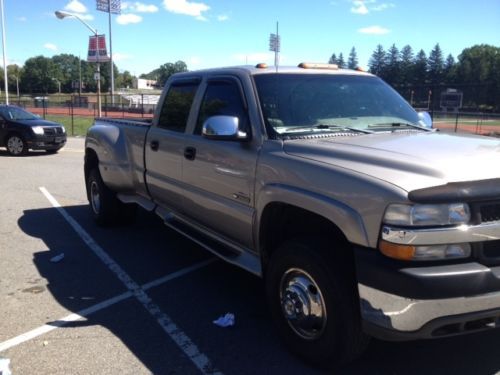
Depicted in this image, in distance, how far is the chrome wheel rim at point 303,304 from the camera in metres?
3.25

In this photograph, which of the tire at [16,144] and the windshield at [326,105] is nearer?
the windshield at [326,105]

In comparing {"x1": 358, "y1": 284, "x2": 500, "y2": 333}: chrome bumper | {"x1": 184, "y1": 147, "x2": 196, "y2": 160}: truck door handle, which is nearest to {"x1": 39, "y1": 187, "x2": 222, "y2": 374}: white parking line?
{"x1": 358, "y1": 284, "x2": 500, "y2": 333}: chrome bumper

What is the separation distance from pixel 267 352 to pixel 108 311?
1.50 meters

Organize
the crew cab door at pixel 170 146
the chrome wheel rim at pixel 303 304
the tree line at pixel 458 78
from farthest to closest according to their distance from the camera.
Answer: the tree line at pixel 458 78
the crew cab door at pixel 170 146
the chrome wheel rim at pixel 303 304

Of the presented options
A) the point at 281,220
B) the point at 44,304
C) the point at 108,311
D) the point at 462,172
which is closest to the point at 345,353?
the point at 281,220

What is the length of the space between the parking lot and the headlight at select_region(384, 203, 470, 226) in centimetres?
120

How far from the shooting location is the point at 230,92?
440cm

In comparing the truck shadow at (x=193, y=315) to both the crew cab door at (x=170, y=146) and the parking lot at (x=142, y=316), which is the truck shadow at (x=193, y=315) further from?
the crew cab door at (x=170, y=146)

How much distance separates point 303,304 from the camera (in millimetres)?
3326

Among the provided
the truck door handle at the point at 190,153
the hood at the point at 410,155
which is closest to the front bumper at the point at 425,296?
the hood at the point at 410,155

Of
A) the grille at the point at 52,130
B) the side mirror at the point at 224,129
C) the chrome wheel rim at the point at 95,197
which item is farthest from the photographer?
the grille at the point at 52,130

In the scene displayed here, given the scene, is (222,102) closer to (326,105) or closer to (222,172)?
(222,172)

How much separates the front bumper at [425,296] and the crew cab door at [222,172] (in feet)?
4.37

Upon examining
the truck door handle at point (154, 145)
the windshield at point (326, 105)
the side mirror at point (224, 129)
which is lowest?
the truck door handle at point (154, 145)
